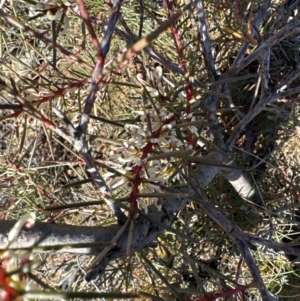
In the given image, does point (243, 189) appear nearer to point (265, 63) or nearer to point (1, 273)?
point (265, 63)

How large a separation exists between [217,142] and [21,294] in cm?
56

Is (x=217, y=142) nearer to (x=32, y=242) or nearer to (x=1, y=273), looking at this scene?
(x=32, y=242)

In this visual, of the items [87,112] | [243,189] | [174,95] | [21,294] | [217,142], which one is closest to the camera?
[21,294]

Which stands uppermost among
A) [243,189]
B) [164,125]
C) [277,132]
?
[277,132]

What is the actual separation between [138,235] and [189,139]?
0.18 m

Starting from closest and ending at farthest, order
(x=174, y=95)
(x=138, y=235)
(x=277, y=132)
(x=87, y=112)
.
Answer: (x=87, y=112) < (x=138, y=235) < (x=174, y=95) < (x=277, y=132)

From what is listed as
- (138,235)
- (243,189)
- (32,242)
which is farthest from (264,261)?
(32,242)

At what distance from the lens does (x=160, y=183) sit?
1.60 ft

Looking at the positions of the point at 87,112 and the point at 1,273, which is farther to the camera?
the point at 87,112

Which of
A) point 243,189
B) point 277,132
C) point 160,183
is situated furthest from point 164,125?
point 277,132

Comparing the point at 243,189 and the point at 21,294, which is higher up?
the point at 243,189

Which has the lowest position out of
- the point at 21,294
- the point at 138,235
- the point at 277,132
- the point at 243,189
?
the point at 21,294

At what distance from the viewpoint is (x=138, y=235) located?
47cm

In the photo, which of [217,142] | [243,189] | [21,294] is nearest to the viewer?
[21,294]
